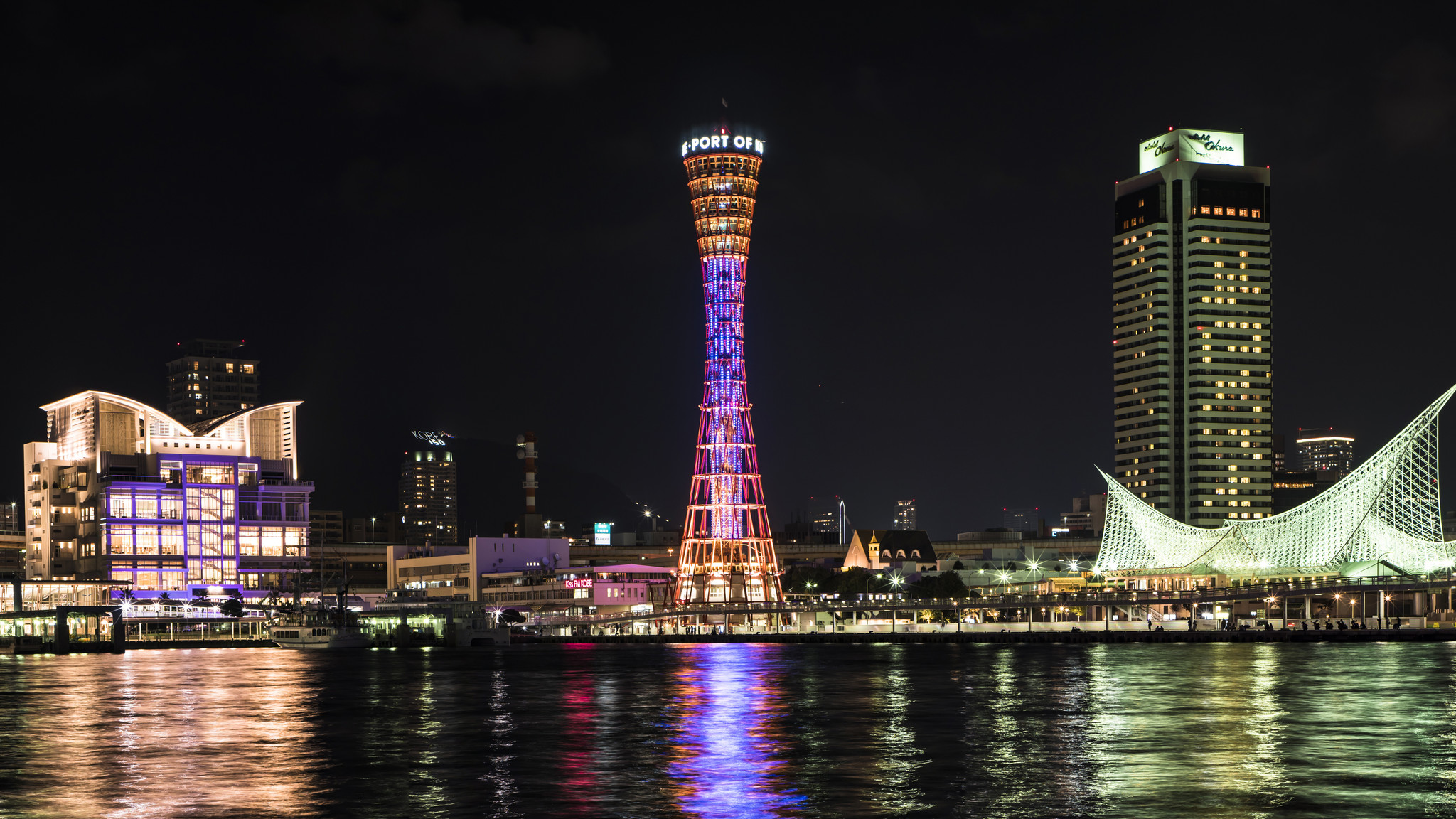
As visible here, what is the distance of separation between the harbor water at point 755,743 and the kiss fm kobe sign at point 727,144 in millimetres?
70016

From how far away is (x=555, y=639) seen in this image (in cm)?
15775

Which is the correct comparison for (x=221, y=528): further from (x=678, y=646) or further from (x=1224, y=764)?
(x=1224, y=764)

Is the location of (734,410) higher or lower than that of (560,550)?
higher

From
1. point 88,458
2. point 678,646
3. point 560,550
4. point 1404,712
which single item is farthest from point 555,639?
→ point 1404,712

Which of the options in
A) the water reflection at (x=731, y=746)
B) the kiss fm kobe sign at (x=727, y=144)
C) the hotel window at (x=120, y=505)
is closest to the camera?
the water reflection at (x=731, y=746)

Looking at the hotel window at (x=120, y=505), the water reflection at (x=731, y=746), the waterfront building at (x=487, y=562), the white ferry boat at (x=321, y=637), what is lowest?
the white ferry boat at (x=321, y=637)

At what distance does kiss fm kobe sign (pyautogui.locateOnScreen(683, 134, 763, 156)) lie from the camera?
147750 millimetres

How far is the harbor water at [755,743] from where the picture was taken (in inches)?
1388

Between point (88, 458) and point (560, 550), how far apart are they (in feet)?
175

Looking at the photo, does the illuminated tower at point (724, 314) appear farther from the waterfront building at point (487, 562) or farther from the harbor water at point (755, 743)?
the harbor water at point (755, 743)

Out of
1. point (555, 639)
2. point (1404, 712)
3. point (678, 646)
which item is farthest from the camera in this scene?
point (555, 639)

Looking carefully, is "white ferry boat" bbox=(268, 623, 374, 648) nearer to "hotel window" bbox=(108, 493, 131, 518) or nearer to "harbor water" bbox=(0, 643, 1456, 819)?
"hotel window" bbox=(108, 493, 131, 518)

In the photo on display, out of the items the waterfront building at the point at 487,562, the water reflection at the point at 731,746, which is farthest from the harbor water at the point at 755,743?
the waterfront building at the point at 487,562

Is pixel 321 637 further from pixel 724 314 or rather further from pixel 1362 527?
pixel 1362 527
